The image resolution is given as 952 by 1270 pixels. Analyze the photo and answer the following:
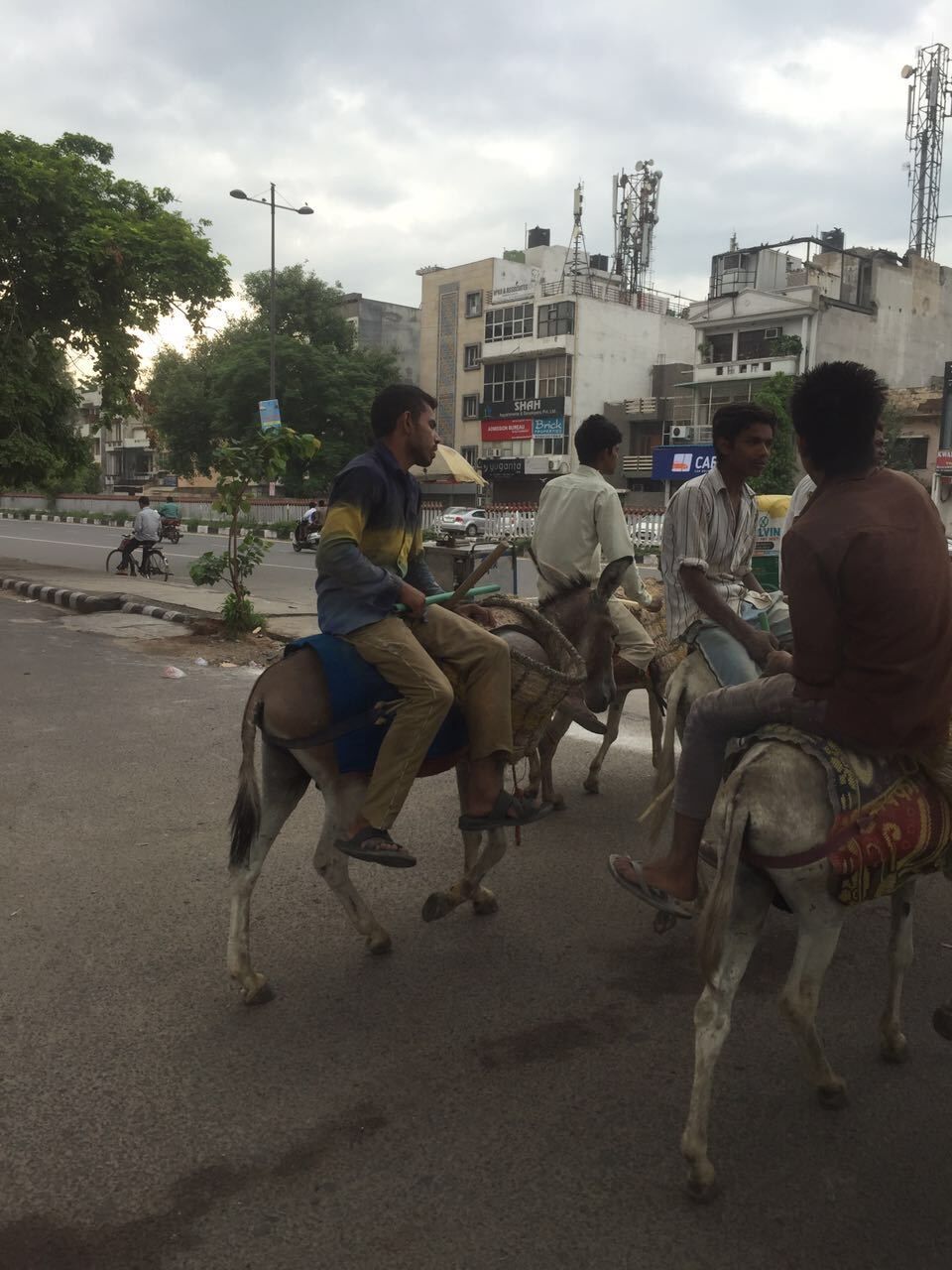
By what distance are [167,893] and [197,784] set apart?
1.72m

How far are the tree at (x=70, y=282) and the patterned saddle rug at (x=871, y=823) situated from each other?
57.4 ft

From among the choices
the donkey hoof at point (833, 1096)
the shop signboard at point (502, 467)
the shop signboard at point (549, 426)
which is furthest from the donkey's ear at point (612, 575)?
the shop signboard at point (502, 467)

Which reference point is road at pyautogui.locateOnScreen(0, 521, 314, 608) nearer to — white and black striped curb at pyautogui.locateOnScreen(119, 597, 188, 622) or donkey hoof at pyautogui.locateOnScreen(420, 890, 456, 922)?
white and black striped curb at pyautogui.locateOnScreen(119, 597, 188, 622)

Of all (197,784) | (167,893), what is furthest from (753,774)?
(197,784)

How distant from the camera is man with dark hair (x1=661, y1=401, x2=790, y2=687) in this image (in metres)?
3.95

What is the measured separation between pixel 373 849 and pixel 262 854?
1.71 feet

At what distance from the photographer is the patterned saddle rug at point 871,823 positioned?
2638 mm

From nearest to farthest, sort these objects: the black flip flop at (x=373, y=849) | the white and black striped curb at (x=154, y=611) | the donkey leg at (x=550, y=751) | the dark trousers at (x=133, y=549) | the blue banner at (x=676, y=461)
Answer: the black flip flop at (x=373, y=849) < the donkey leg at (x=550, y=751) < the white and black striped curb at (x=154, y=611) < the dark trousers at (x=133, y=549) < the blue banner at (x=676, y=461)

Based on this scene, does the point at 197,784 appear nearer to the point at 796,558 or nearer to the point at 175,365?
the point at 796,558

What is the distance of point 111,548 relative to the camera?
2639cm

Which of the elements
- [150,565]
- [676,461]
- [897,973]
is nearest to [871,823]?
[897,973]

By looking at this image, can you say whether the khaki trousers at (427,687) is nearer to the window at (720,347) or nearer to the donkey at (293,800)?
the donkey at (293,800)

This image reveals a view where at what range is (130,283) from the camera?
18.2 meters

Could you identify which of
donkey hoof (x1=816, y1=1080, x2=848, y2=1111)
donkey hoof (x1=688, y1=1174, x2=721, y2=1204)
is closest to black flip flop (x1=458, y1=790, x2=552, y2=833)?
donkey hoof (x1=816, y1=1080, x2=848, y2=1111)
